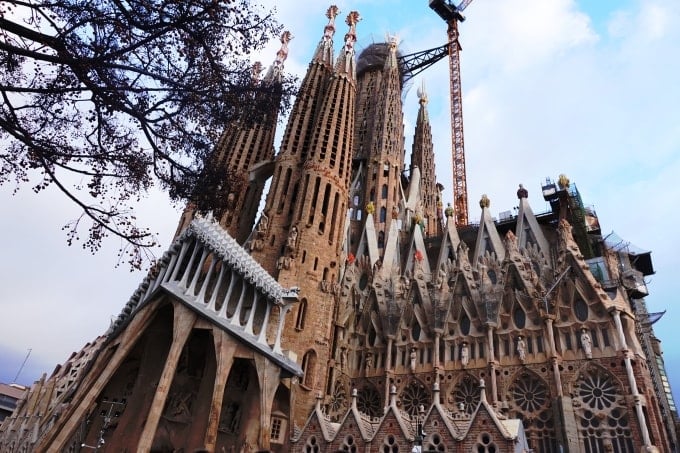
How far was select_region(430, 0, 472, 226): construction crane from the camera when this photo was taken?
42.1m

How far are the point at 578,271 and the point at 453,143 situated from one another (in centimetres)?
2859

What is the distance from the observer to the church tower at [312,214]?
749 inches

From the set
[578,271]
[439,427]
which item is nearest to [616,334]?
[578,271]

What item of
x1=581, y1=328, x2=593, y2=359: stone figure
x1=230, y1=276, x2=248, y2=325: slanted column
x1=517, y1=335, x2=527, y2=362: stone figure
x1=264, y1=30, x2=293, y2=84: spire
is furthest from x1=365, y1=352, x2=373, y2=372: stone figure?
x1=264, y1=30, x2=293, y2=84: spire

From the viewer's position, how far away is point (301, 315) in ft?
63.9

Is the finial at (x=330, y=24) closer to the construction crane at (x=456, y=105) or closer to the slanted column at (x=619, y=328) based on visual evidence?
the construction crane at (x=456, y=105)

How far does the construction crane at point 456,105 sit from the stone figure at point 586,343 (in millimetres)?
24282

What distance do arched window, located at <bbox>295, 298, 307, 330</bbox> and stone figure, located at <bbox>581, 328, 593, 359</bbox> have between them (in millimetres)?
10474

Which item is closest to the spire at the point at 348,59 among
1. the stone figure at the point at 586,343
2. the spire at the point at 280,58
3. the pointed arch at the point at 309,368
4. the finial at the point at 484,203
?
the spire at the point at 280,58

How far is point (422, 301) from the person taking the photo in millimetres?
21547

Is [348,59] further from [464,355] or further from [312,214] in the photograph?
[464,355]

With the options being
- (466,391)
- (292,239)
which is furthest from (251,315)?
(466,391)

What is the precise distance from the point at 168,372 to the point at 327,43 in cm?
2398

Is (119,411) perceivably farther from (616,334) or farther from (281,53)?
(281,53)
